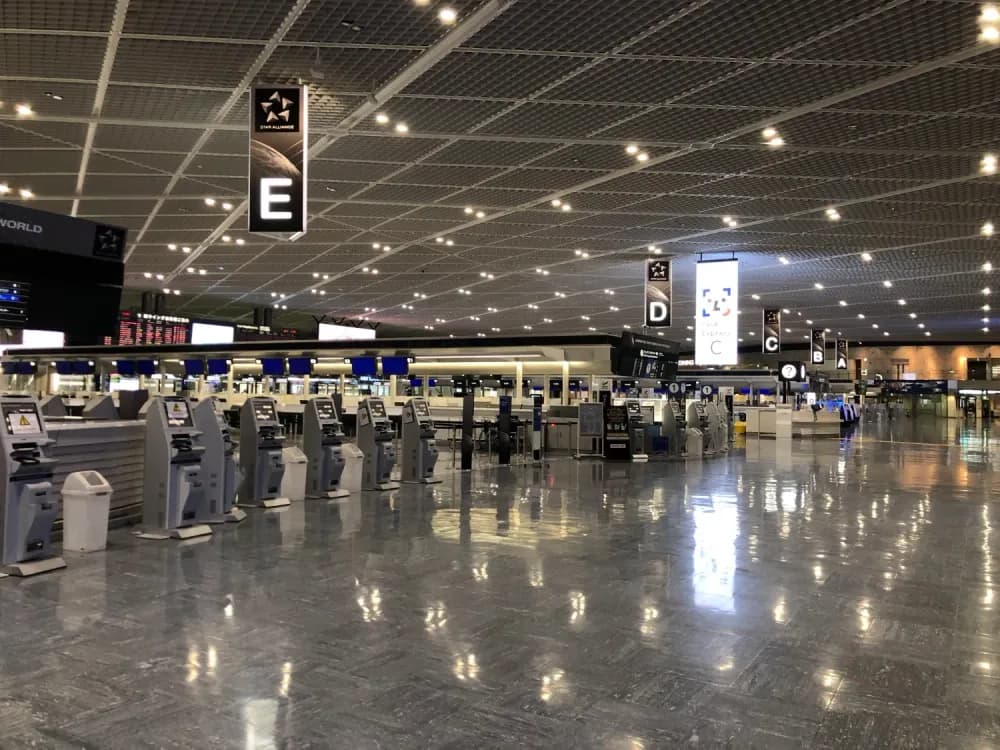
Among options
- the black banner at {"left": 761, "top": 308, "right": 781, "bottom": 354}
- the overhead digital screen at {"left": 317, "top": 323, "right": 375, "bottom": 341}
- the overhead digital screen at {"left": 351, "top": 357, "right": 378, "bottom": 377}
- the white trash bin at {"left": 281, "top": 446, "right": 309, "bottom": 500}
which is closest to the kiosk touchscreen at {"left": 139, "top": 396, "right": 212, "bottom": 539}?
the white trash bin at {"left": 281, "top": 446, "right": 309, "bottom": 500}

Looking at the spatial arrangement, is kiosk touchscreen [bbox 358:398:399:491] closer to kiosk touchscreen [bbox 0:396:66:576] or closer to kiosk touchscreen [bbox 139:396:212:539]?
kiosk touchscreen [bbox 139:396:212:539]

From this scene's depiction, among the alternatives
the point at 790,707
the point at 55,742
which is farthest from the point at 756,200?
the point at 55,742

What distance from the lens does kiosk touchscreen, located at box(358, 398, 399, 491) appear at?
1180 cm

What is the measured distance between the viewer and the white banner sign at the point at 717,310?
59.5 ft

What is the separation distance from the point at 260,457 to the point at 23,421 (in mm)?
3614

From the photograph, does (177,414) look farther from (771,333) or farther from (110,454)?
(771,333)

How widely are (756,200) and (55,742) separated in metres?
13.3

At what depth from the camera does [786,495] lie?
1191 centimetres

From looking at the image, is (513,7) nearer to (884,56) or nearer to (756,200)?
(884,56)

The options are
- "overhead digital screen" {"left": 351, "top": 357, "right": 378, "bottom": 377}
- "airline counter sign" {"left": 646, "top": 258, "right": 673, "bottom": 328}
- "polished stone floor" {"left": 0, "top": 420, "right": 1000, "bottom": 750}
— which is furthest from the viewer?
"overhead digital screen" {"left": 351, "top": 357, "right": 378, "bottom": 377}

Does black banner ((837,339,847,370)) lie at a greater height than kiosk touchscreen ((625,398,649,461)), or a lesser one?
greater

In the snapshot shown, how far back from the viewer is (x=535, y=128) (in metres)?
10.3

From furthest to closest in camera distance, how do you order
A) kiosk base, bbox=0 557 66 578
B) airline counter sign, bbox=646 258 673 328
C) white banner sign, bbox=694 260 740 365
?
airline counter sign, bbox=646 258 673 328, white banner sign, bbox=694 260 740 365, kiosk base, bbox=0 557 66 578

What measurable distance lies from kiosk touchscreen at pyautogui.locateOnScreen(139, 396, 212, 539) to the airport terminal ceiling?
12.8ft
